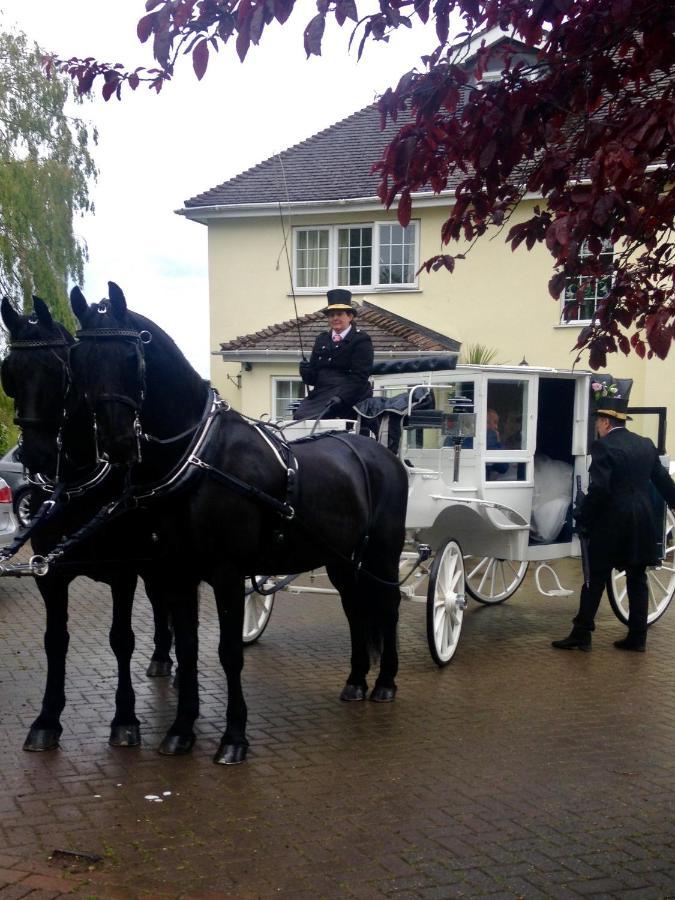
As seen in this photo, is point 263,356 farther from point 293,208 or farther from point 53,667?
point 53,667

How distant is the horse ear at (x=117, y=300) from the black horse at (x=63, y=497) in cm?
48

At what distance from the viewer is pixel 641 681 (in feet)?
25.9

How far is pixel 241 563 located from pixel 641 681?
365 centimetres

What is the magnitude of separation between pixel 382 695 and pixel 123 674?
6.39ft

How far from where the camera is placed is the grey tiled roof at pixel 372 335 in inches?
790

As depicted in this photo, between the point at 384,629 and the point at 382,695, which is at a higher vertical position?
the point at 384,629

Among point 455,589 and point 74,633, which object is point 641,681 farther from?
point 74,633

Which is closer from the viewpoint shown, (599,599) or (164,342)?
(164,342)

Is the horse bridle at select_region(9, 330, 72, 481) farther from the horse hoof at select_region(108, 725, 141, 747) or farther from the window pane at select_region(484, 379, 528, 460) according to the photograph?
the window pane at select_region(484, 379, 528, 460)

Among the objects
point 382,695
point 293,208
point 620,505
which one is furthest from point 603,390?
point 293,208

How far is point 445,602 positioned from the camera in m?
8.18

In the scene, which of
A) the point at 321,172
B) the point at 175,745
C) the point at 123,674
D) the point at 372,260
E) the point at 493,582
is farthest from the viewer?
the point at 321,172

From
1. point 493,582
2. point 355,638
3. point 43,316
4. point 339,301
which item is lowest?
point 493,582

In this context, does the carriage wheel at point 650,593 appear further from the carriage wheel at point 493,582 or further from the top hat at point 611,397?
the top hat at point 611,397
